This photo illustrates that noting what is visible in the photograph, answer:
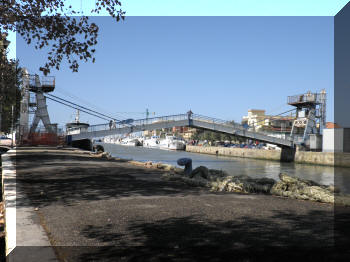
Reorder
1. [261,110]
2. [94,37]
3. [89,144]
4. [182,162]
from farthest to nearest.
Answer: [261,110] < [89,144] < [182,162] < [94,37]

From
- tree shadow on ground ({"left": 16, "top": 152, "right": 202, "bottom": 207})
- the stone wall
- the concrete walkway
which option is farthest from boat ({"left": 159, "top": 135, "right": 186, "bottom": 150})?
the concrete walkway

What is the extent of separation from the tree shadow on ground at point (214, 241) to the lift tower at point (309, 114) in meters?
46.8

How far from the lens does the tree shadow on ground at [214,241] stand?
3162 mm

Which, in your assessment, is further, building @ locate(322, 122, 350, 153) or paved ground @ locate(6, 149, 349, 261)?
building @ locate(322, 122, 350, 153)

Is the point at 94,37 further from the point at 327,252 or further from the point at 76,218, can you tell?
the point at 327,252

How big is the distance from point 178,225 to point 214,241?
0.73 meters

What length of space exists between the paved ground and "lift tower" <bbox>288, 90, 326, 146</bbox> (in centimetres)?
4545

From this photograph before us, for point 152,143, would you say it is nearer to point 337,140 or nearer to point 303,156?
point 303,156

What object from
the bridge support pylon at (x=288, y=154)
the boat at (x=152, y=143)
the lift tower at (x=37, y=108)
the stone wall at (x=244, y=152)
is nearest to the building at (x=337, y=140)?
the bridge support pylon at (x=288, y=154)

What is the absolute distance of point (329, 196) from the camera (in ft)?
20.4

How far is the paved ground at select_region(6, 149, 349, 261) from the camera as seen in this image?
3.26 metres

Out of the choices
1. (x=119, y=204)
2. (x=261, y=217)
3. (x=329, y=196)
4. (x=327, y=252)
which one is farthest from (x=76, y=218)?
(x=329, y=196)

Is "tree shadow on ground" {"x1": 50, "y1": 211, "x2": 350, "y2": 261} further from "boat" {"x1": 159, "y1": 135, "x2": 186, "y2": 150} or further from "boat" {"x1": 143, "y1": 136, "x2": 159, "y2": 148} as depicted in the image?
"boat" {"x1": 143, "y1": 136, "x2": 159, "y2": 148}

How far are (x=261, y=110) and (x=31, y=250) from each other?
142 metres
